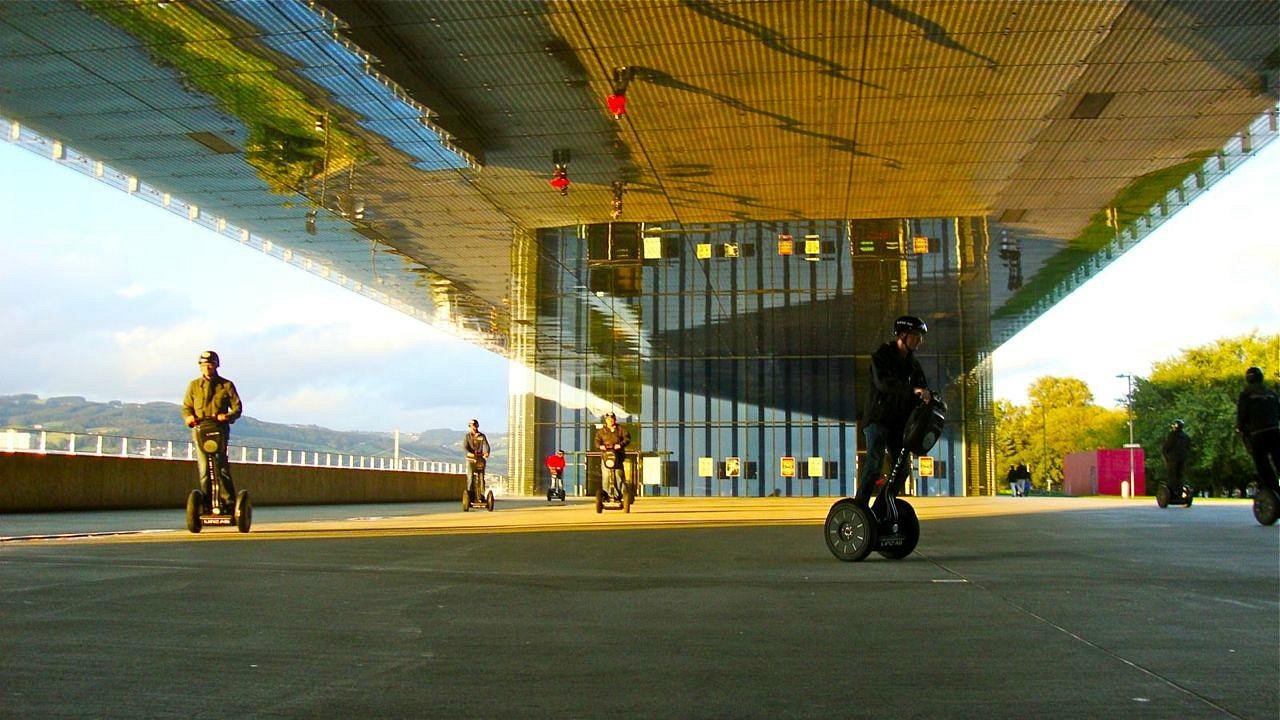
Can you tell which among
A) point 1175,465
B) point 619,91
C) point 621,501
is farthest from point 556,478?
point 1175,465

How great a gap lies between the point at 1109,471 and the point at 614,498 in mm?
49104

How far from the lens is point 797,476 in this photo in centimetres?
5294

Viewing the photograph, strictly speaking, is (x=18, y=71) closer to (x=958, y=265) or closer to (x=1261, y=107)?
(x=1261, y=107)

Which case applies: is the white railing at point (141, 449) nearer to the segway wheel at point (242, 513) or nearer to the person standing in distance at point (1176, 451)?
the segway wheel at point (242, 513)

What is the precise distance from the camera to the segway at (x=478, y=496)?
24141mm

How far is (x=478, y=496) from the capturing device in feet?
83.4

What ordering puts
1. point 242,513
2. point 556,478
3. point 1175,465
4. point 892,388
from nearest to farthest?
point 892,388 < point 242,513 < point 1175,465 < point 556,478

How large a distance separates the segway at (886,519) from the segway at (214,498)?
6483mm

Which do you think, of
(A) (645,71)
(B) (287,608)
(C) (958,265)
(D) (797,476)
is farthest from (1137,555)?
(D) (797,476)

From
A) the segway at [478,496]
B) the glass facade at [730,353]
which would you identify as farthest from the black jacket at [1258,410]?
the glass facade at [730,353]

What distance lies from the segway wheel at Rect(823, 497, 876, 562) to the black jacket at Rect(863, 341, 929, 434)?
0.73 metres

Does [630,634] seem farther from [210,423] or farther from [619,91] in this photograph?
[619,91]

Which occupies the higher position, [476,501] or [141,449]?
[141,449]

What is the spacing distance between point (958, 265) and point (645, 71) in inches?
819
